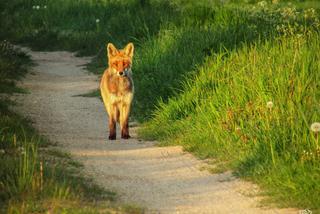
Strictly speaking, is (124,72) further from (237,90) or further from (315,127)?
(315,127)

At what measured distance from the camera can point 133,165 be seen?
9.74m

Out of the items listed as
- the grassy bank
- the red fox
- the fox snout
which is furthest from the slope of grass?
the grassy bank

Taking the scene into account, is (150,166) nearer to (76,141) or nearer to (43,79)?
(76,141)

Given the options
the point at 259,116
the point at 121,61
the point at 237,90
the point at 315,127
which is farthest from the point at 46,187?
the point at 121,61

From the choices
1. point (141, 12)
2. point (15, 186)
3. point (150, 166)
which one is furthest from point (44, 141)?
point (141, 12)

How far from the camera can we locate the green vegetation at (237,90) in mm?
8492

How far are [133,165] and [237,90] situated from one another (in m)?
2.20

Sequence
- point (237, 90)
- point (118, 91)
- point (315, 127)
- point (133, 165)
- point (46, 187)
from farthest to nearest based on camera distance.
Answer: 1. point (118, 91)
2. point (237, 90)
3. point (133, 165)
4. point (315, 127)
5. point (46, 187)

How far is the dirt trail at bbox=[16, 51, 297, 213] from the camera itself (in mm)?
7816

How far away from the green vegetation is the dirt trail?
33 cm

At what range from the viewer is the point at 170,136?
11.8 m

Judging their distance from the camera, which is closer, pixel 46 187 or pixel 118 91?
pixel 46 187

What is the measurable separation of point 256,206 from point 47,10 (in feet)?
71.2

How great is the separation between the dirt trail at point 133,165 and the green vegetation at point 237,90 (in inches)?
13.1
